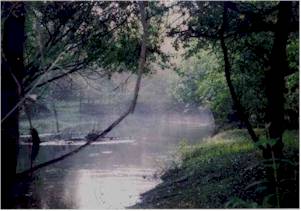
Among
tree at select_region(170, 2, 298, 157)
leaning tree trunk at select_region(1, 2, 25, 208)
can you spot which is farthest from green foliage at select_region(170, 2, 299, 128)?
leaning tree trunk at select_region(1, 2, 25, 208)

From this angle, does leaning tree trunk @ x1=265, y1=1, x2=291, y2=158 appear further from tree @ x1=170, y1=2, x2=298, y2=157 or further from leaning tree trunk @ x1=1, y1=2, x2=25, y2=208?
leaning tree trunk @ x1=1, y1=2, x2=25, y2=208

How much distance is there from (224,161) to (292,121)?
4506 millimetres

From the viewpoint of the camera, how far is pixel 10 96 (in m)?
4.89

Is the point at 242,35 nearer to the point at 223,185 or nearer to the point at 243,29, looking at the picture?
the point at 243,29

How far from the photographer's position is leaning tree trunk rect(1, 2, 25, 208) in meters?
4.76

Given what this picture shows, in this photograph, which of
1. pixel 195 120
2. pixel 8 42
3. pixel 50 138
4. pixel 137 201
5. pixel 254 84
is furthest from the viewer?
pixel 195 120

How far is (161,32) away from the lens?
987 cm

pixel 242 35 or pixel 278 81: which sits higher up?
pixel 242 35

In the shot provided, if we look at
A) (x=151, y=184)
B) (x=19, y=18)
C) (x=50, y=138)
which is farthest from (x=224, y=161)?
(x=50, y=138)

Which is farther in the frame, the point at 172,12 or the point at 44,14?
the point at 172,12

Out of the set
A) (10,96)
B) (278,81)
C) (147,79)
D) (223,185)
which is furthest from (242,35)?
(147,79)

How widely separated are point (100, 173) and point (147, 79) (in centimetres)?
586

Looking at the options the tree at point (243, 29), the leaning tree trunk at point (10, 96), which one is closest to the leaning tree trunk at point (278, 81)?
the tree at point (243, 29)

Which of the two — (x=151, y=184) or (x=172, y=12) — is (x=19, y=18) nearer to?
(x=172, y=12)
